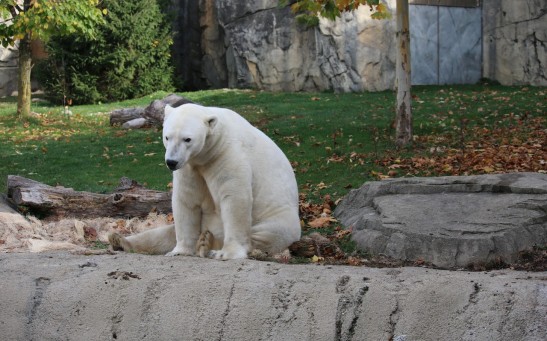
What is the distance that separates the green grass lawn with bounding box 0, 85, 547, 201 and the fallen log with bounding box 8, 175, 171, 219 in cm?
183

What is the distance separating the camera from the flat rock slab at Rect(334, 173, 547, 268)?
225 inches

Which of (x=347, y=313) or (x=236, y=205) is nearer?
(x=347, y=313)

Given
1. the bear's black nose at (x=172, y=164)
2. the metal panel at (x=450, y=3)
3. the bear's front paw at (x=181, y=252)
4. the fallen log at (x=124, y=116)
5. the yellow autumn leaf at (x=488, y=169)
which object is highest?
the metal panel at (x=450, y=3)

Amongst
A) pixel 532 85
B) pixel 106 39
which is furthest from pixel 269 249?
pixel 106 39

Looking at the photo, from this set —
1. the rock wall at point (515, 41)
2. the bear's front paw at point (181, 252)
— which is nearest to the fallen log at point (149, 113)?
the rock wall at point (515, 41)

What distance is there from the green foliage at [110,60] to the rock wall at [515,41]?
9.11m

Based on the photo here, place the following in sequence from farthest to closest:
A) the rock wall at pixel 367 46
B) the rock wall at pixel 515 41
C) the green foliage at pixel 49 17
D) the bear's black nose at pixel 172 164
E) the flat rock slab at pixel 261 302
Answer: the rock wall at pixel 367 46 < the rock wall at pixel 515 41 < the green foliage at pixel 49 17 < the bear's black nose at pixel 172 164 < the flat rock slab at pixel 261 302

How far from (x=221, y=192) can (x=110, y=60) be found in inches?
646

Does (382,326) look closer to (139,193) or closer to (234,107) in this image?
(139,193)

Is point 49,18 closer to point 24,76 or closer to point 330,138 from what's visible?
point 24,76

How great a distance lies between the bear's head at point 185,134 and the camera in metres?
5.26

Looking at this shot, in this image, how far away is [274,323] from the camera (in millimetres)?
4320

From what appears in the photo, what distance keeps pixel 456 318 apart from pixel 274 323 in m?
0.98

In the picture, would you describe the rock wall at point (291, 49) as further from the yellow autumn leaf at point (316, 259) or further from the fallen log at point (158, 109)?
the yellow autumn leaf at point (316, 259)
